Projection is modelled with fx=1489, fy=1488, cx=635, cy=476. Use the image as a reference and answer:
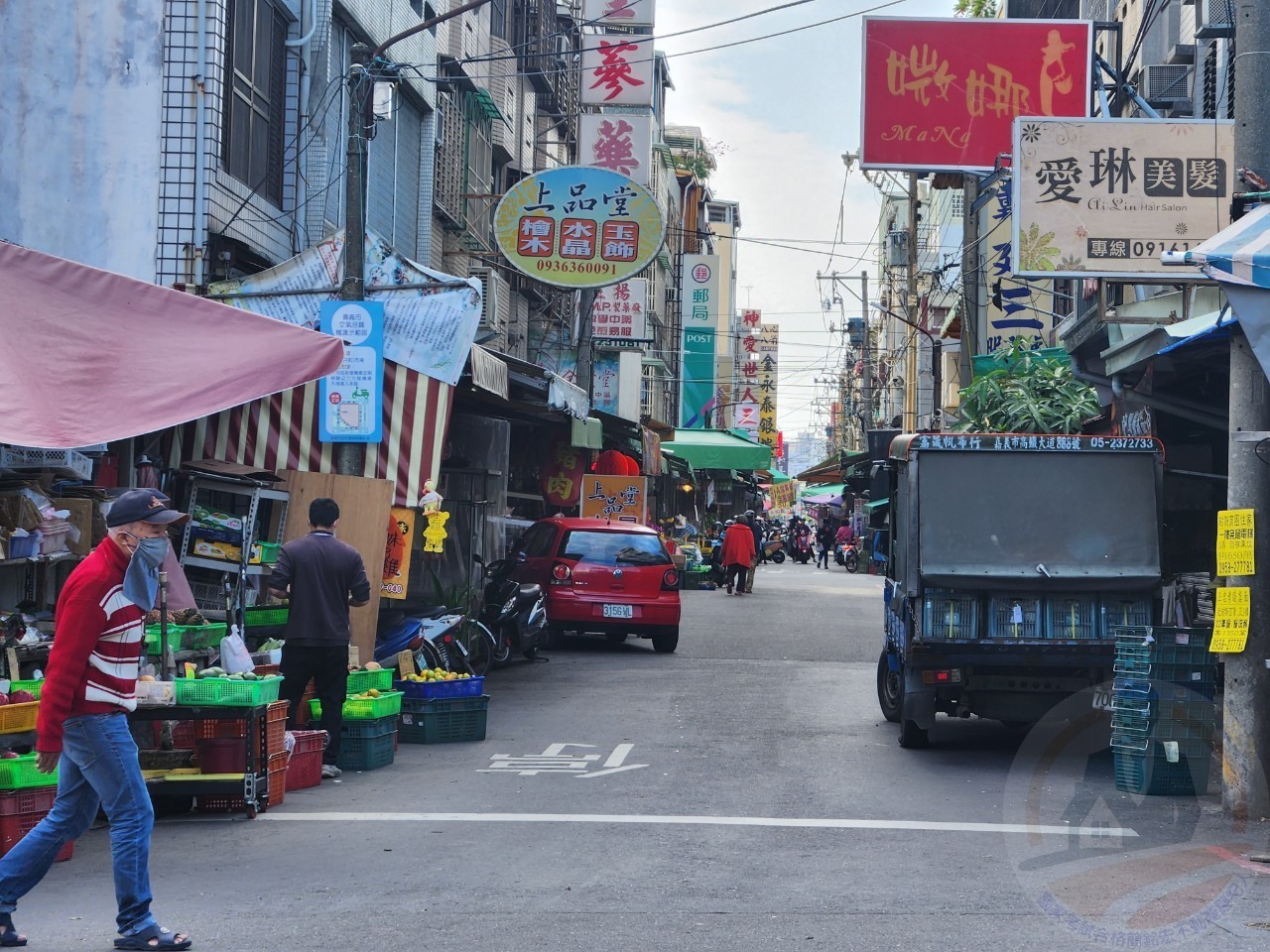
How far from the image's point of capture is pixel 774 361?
117000 millimetres

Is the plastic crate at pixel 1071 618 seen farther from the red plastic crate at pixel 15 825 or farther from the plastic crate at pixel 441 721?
the red plastic crate at pixel 15 825

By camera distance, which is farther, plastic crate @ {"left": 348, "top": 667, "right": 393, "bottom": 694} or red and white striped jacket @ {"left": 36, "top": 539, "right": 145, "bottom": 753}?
plastic crate @ {"left": 348, "top": 667, "right": 393, "bottom": 694}

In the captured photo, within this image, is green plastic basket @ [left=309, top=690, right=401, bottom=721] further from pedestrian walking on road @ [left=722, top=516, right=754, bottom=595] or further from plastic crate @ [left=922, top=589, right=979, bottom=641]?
pedestrian walking on road @ [left=722, top=516, right=754, bottom=595]

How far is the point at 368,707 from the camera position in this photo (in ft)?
35.5

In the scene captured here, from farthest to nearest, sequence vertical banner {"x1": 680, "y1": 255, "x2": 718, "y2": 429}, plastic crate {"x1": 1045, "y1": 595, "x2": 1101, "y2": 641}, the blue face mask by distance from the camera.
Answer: vertical banner {"x1": 680, "y1": 255, "x2": 718, "y2": 429} < plastic crate {"x1": 1045, "y1": 595, "x2": 1101, "y2": 641} < the blue face mask

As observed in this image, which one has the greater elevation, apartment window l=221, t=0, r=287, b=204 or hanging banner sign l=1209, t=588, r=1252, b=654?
apartment window l=221, t=0, r=287, b=204


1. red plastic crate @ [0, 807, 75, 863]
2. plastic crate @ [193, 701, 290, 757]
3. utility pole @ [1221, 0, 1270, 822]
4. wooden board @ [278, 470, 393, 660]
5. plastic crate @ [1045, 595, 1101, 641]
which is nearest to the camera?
red plastic crate @ [0, 807, 75, 863]

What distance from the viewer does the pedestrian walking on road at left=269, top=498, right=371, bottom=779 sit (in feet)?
33.6

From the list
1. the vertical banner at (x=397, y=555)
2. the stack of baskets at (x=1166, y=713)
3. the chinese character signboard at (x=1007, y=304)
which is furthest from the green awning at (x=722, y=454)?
the stack of baskets at (x=1166, y=713)

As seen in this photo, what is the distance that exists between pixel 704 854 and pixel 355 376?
663 centimetres

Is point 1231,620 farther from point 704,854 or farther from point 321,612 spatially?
point 321,612

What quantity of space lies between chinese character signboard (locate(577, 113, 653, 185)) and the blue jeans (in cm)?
2074

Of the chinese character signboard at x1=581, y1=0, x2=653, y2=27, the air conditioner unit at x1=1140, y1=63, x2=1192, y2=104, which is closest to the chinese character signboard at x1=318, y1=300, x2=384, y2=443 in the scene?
the air conditioner unit at x1=1140, y1=63, x2=1192, y2=104

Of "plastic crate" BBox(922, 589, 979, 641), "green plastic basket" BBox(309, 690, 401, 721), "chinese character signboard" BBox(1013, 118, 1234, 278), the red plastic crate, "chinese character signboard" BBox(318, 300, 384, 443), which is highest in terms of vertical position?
"chinese character signboard" BBox(1013, 118, 1234, 278)
